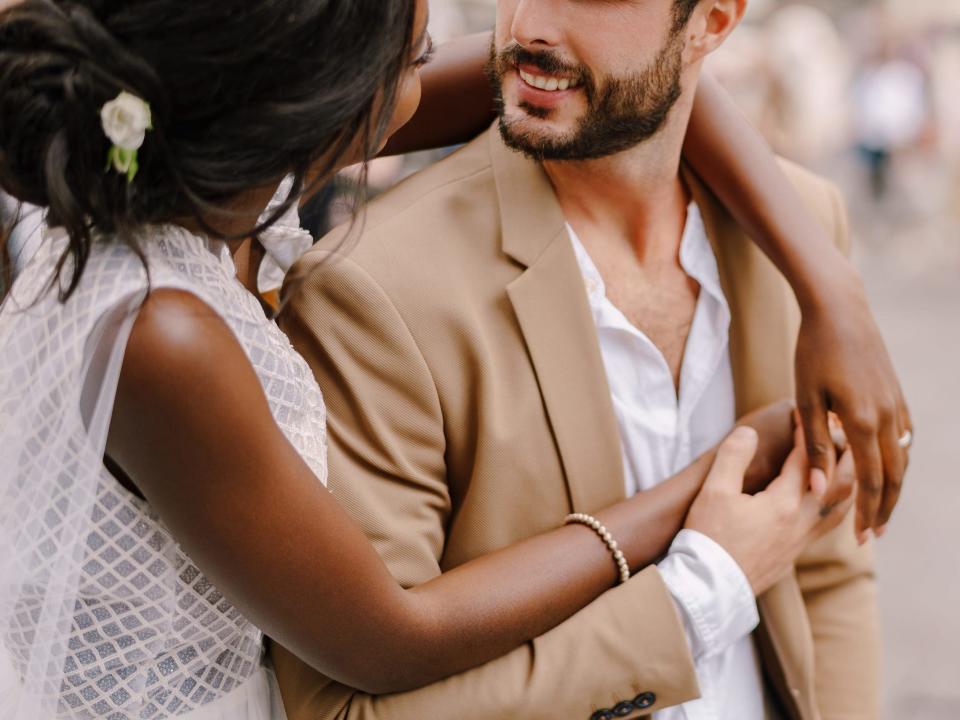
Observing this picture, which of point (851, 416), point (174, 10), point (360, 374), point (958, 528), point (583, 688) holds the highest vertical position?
point (174, 10)

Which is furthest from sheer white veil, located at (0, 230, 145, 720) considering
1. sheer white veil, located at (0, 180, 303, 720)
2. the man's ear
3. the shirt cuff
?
the man's ear

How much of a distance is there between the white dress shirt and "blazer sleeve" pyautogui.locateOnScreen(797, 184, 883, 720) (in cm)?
19

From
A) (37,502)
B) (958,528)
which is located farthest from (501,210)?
(958,528)

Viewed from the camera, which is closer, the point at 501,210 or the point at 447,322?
the point at 447,322

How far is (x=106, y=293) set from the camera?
1.32 meters

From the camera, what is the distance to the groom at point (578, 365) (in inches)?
68.3

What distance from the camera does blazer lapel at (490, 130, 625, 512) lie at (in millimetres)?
1871

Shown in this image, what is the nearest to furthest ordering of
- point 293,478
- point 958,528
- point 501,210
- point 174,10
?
point 174,10
point 293,478
point 501,210
point 958,528

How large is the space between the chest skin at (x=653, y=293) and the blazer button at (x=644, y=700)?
576 mm

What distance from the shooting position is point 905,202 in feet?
36.2

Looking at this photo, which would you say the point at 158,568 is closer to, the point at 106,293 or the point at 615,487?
the point at 106,293

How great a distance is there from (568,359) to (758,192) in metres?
0.49

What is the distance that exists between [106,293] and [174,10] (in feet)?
1.03

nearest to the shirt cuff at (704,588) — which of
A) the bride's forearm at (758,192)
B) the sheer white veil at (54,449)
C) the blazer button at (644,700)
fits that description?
the blazer button at (644,700)
